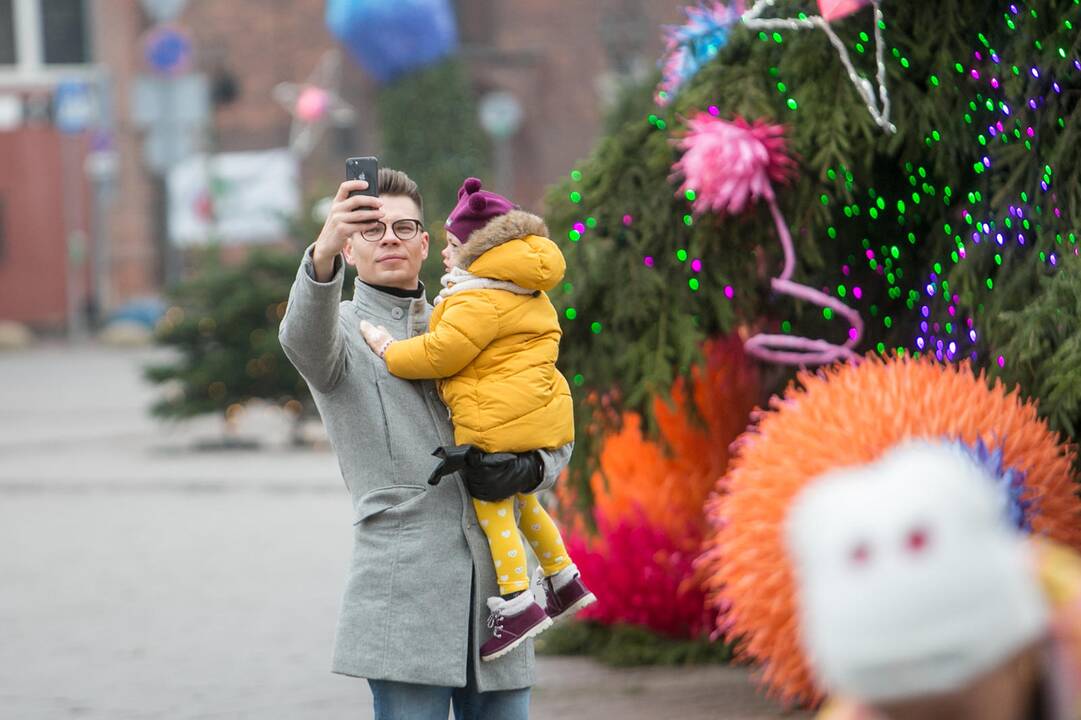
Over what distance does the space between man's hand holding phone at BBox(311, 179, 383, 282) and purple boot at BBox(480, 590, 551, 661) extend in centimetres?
74

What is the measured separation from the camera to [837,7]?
498cm

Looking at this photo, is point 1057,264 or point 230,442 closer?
point 1057,264

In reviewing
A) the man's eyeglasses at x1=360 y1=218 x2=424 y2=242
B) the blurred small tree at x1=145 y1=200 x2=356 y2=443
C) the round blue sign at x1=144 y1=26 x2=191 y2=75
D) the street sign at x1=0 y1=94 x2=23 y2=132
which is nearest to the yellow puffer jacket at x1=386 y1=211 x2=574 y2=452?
the man's eyeglasses at x1=360 y1=218 x2=424 y2=242

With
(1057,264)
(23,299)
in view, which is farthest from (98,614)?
(23,299)

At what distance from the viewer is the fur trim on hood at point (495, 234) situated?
3.50 meters

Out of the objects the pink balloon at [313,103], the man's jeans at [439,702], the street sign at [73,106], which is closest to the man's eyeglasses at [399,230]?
the man's jeans at [439,702]

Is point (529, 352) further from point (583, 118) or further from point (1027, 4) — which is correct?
point (583, 118)

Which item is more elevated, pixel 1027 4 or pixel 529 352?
pixel 1027 4

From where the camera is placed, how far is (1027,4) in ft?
16.1

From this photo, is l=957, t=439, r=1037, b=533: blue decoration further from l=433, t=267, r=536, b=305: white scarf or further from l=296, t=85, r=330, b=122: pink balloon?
l=296, t=85, r=330, b=122: pink balloon

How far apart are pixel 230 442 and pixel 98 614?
6954 millimetres

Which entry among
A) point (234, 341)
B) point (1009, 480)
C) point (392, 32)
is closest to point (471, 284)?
point (1009, 480)

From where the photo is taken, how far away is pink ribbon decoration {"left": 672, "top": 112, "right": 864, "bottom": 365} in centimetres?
514

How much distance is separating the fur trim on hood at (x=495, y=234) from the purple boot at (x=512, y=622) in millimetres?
686
